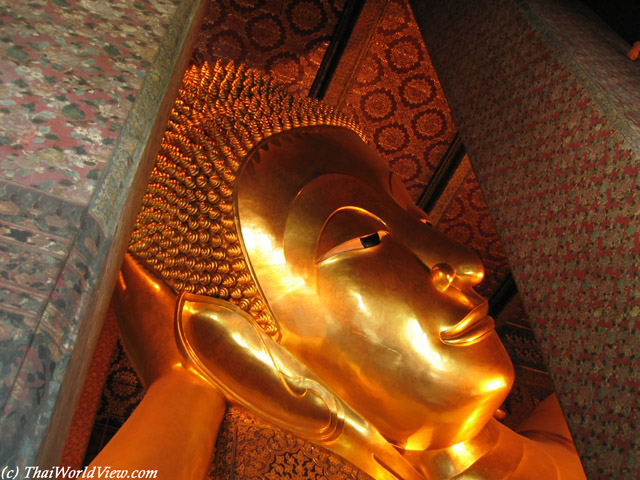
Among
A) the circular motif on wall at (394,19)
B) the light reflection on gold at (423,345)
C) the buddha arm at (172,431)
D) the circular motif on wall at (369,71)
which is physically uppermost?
the circular motif on wall at (394,19)

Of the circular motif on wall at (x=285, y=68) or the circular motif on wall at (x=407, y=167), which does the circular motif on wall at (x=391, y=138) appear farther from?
the circular motif on wall at (x=285, y=68)

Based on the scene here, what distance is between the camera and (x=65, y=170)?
832mm

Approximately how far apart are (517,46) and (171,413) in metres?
1.46

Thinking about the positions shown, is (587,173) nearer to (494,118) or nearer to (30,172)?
(494,118)

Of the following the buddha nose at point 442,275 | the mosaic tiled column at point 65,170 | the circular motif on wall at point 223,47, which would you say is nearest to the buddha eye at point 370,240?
the buddha nose at point 442,275

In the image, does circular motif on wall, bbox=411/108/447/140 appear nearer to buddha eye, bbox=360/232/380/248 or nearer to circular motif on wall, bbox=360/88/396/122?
circular motif on wall, bbox=360/88/396/122

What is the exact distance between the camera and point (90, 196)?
32.1 inches

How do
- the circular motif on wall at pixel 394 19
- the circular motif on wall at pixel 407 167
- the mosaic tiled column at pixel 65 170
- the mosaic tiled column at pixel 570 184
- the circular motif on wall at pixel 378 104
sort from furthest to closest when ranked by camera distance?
the circular motif on wall at pixel 407 167, the circular motif on wall at pixel 378 104, the circular motif on wall at pixel 394 19, the mosaic tiled column at pixel 570 184, the mosaic tiled column at pixel 65 170

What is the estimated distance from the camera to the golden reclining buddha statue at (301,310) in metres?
1.72

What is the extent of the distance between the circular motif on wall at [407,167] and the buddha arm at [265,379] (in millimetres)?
1712

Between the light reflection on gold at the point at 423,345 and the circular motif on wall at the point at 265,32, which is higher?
the circular motif on wall at the point at 265,32

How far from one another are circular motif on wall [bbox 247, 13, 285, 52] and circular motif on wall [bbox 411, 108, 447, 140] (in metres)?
0.83

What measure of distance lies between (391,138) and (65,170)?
250 centimetres

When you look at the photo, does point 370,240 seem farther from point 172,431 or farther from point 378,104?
point 378,104
